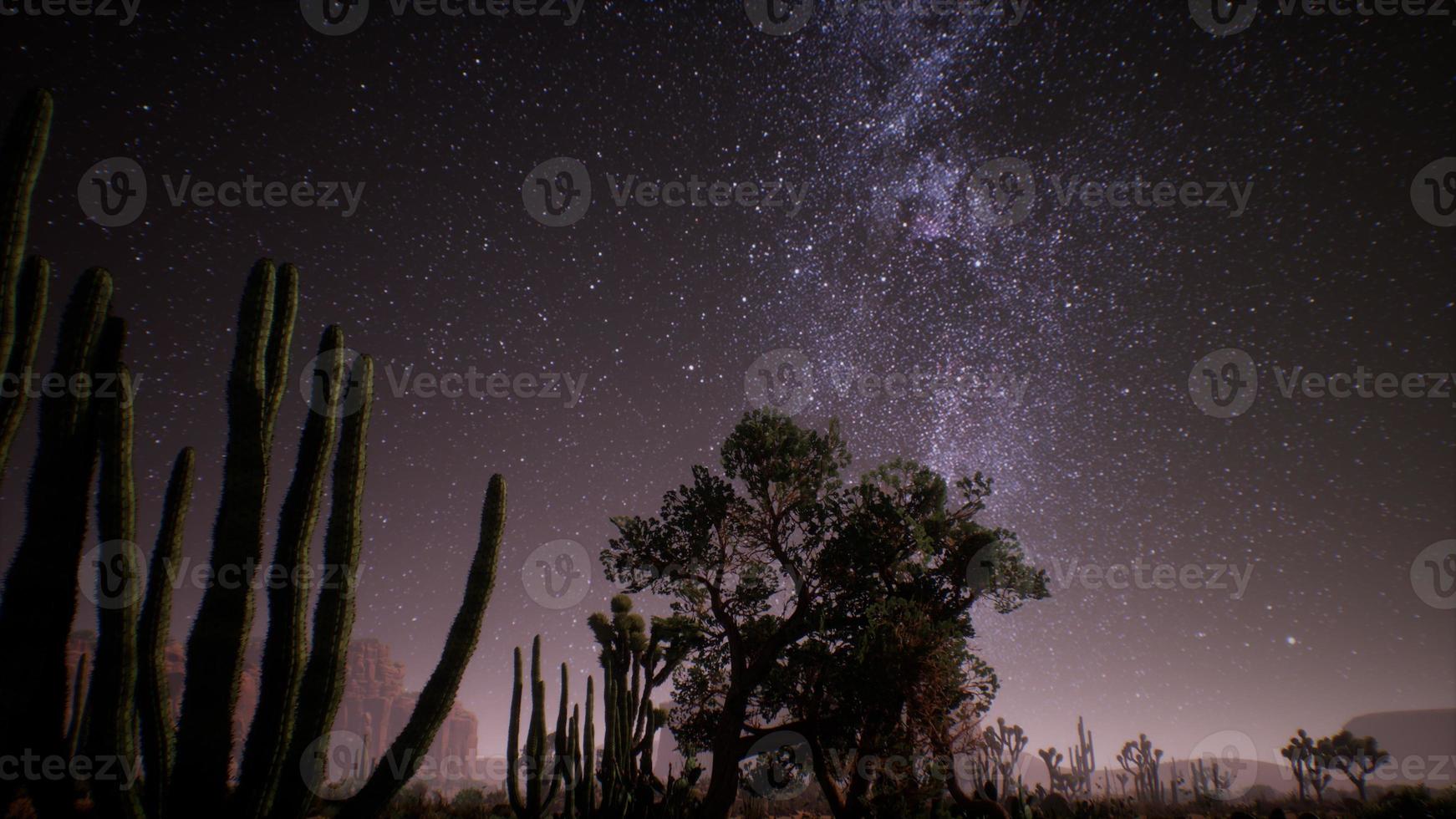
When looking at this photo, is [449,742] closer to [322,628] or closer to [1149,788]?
[1149,788]

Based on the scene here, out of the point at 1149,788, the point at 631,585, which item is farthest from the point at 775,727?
the point at 1149,788

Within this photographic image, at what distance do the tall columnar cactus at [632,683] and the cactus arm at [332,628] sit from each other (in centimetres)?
862

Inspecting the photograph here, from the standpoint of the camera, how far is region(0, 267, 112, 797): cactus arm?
4.05m

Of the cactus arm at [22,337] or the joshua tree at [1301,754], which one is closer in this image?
the cactus arm at [22,337]

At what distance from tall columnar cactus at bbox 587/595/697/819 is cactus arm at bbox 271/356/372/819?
8617 mm

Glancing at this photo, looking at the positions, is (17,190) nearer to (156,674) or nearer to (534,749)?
(156,674)

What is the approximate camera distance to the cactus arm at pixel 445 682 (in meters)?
4.76

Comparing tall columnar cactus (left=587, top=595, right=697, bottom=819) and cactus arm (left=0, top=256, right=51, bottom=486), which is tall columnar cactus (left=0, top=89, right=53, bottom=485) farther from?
tall columnar cactus (left=587, top=595, right=697, bottom=819)

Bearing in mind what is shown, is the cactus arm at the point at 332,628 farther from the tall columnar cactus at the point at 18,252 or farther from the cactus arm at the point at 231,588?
the tall columnar cactus at the point at 18,252

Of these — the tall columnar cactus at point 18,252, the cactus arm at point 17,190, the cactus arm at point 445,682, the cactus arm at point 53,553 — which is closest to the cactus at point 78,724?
the cactus arm at point 53,553

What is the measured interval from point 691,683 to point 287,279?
12.6 metres

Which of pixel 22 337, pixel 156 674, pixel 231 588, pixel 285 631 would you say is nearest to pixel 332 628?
pixel 285 631

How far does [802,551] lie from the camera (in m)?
13.4

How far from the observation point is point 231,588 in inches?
167
